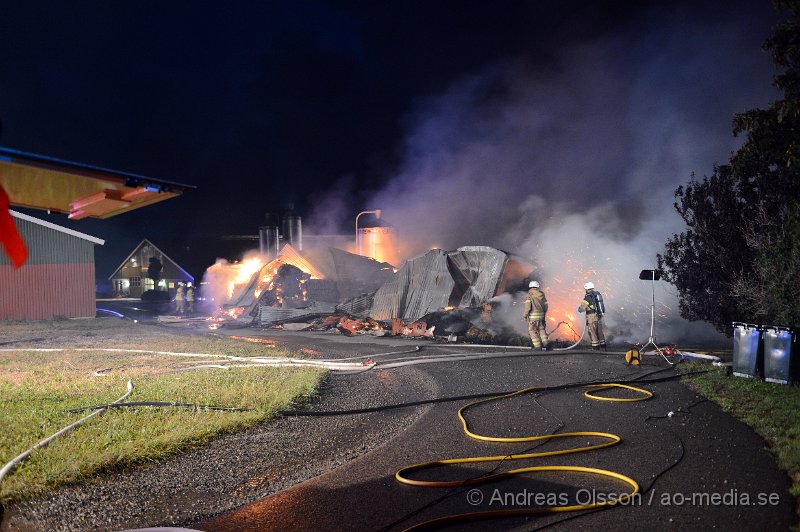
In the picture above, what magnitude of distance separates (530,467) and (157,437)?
11.9 ft

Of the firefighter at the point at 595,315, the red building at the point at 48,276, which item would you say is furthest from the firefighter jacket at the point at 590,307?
the red building at the point at 48,276

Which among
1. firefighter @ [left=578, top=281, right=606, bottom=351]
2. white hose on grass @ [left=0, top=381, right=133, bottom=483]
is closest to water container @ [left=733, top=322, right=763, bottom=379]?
firefighter @ [left=578, top=281, right=606, bottom=351]

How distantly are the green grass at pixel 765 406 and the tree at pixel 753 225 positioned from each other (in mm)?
1713

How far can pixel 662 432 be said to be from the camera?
228 inches

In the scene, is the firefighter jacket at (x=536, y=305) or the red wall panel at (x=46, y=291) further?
the red wall panel at (x=46, y=291)

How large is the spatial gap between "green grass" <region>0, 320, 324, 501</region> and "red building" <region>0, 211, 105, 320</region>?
1140 cm

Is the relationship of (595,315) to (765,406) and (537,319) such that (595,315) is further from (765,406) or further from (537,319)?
(765,406)

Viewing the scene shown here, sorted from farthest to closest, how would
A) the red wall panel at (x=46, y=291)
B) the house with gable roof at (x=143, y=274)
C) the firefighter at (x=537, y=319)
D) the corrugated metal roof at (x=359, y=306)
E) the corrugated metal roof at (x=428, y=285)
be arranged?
the house with gable roof at (x=143, y=274) < the red wall panel at (x=46, y=291) < the corrugated metal roof at (x=359, y=306) < the corrugated metal roof at (x=428, y=285) < the firefighter at (x=537, y=319)

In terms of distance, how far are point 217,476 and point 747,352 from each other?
8.00m

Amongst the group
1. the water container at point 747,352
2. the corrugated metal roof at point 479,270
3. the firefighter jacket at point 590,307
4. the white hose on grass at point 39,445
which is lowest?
the white hose on grass at point 39,445

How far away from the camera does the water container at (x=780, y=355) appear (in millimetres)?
7984

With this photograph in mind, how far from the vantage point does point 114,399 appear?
23.5ft

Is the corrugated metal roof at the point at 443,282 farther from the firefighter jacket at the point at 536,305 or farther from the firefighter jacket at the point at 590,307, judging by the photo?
the firefighter jacket at the point at 590,307

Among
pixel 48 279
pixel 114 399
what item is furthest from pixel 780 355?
pixel 48 279
